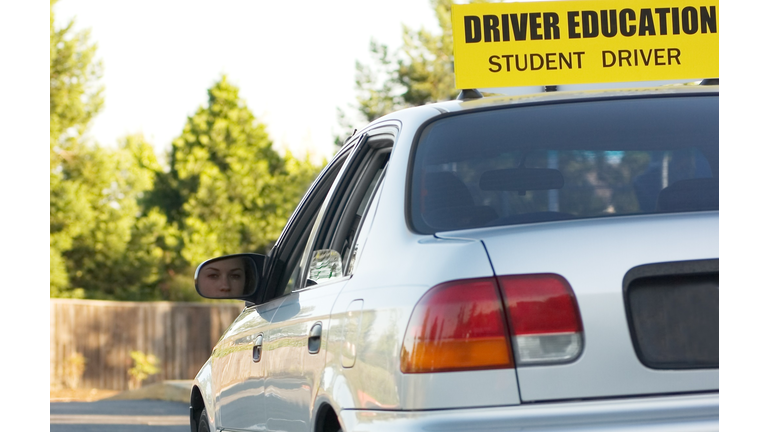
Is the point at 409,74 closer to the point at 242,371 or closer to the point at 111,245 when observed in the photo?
the point at 111,245

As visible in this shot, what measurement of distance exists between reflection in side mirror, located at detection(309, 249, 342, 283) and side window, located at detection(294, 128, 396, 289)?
59mm

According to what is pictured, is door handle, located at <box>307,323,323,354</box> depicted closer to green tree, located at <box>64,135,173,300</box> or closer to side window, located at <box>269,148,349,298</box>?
side window, located at <box>269,148,349,298</box>

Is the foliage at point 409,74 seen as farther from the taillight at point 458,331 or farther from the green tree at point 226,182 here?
the taillight at point 458,331

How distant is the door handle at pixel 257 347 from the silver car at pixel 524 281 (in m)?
0.20

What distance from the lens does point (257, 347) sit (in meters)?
3.86

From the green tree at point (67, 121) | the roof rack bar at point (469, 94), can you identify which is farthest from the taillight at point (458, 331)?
the green tree at point (67, 121)

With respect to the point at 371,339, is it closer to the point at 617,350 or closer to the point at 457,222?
the point at 457,222

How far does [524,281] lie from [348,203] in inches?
56.7

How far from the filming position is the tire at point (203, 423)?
4968mm

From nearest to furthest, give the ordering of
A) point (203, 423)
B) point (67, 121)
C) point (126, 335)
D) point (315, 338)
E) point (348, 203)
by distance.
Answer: point (315, 338) < point (348, 203) < point (203, 423) < point (126, 335) < point (67, 121)

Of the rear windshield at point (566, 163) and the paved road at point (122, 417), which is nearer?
the rear windshield at point (566, 163)

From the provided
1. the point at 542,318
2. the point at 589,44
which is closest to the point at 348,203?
the point at 589,44

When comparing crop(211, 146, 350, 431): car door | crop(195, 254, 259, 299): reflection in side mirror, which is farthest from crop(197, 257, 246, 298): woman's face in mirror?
crop(211, 146, 350, 431): car door

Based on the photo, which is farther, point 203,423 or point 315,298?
point 203,423
